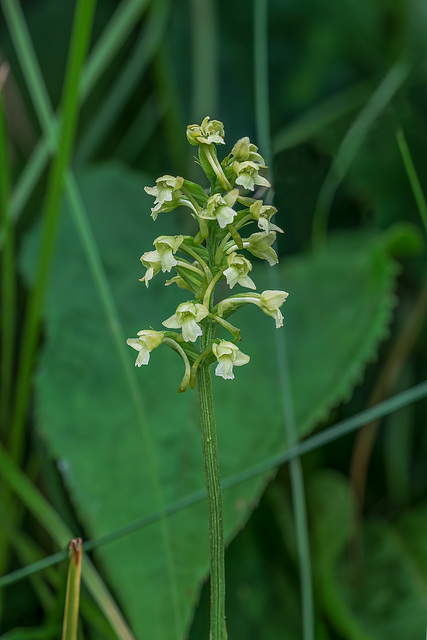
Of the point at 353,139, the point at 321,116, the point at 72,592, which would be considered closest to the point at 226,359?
the point at 72,592

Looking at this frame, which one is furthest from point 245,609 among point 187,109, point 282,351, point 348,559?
point 187,109

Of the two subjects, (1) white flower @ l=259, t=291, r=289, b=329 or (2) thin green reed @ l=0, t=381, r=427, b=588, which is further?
(2) thin green reed @ l=0, t=381, r=427, b=588

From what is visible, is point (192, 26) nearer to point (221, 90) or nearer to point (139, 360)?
point (221, 90)

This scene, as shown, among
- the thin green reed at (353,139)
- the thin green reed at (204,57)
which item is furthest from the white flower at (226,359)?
the thin green reed at (204,57)

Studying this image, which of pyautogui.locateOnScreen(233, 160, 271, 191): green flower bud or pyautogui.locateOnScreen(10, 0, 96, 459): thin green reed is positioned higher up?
pyautogui.locateOnScreen(10, 0, 96, 459): thin green reed

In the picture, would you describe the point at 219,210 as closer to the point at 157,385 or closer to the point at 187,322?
the point at 187,322

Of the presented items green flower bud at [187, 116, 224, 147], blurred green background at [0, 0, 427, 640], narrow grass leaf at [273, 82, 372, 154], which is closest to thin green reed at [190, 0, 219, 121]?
blurred green background at [0, 0, 427, 640]

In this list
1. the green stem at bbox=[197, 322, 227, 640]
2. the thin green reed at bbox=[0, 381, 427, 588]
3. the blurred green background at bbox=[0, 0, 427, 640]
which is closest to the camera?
the green stem at bbox=[197, 322, 227, 640]

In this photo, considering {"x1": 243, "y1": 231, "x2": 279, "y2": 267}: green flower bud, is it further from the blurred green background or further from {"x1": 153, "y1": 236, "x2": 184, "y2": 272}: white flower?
the blurred green background
